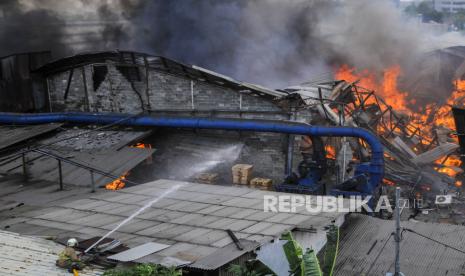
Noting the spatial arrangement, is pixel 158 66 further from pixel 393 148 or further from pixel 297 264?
pixel 297 264

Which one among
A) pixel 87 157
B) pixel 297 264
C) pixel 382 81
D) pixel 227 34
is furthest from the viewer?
pixel 382 81

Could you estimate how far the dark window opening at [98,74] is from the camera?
64.3ft

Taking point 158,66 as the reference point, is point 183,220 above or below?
below

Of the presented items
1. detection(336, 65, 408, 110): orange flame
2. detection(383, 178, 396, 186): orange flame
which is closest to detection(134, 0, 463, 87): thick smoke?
detection(336, 65, 408, 110): orange flame

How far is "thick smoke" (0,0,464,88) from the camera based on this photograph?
26.1 metres

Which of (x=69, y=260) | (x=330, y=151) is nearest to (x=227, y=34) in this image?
(x=330, y=151)

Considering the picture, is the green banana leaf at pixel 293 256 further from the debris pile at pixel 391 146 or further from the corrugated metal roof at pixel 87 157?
the debris pile at pixel 391 146

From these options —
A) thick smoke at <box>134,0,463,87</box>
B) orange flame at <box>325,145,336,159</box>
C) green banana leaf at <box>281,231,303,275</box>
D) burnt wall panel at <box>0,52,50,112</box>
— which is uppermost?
thick smoke at <box>134,0,463,87</box>

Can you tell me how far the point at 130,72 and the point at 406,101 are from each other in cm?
1767

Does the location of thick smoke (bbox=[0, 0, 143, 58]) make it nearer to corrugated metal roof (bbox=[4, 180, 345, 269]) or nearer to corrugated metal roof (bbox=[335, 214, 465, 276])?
corrugated metal roof (bbox=[4, 180, 345, 269])

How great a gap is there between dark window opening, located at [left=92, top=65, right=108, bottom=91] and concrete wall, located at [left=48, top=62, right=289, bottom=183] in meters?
0.12

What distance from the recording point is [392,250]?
393 inches

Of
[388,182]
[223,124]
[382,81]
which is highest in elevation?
[382,81]

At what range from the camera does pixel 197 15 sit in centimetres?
2703
